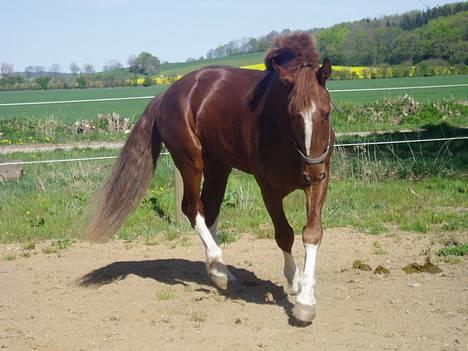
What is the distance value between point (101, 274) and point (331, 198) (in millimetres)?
3875

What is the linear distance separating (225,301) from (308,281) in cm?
102

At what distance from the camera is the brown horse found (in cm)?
442

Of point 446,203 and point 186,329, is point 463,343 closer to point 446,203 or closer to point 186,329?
point 186,329

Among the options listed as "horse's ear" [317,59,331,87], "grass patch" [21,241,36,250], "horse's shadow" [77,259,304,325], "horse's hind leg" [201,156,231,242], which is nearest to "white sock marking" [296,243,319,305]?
"horse's shadow" [77,259,304,325]

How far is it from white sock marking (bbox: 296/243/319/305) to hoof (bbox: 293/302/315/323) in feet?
0.09

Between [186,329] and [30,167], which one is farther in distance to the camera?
[30,167]

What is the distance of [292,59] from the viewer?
189 inches

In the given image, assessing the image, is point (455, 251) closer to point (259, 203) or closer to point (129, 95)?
point (259, 203)

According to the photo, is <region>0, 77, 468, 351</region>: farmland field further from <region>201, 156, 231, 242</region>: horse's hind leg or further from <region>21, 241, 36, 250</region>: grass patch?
<region>201, 156, 231, 242</region>: horse's hind leg

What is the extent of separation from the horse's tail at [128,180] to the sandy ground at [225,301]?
49cm

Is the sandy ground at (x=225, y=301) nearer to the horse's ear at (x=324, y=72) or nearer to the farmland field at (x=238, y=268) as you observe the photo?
the farmland field at (x=238, y=268)

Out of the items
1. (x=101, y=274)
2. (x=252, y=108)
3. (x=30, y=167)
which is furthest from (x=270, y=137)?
(x=30, y=167)

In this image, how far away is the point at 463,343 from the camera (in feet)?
13.8

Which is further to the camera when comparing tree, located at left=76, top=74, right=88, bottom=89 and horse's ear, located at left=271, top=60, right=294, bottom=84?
tree, located at left=76, top=74, right=88, bottom=89
